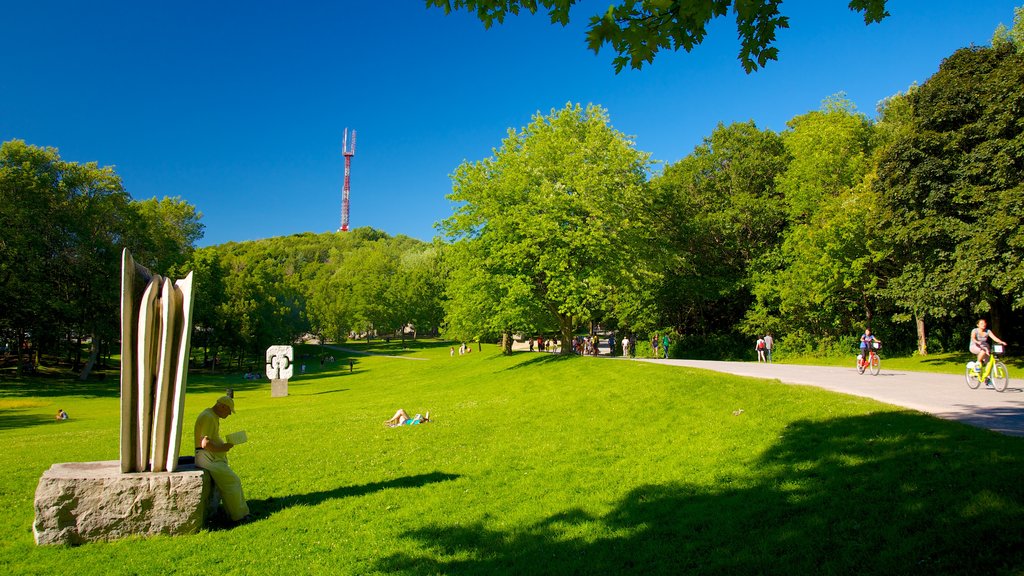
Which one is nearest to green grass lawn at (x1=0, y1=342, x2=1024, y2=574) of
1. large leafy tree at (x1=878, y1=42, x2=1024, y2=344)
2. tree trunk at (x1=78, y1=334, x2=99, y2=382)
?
large leafy tree at (x1=878, y1=42, x2=1024, y2=344)

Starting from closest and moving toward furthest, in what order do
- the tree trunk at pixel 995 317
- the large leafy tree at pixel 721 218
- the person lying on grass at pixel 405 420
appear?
the person lying on grass at pixel 405 420, the tree trunk at pixel 995 317, the large leafy tree at pixel 721 218

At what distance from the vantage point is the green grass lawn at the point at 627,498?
241 inches

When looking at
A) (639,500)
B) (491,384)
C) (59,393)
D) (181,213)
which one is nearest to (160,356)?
(639,500)

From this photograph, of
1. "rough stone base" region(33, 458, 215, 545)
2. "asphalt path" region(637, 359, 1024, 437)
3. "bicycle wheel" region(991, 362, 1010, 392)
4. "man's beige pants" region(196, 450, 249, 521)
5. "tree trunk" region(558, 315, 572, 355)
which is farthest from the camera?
"tree trunk" region(558, 315, 572, 355)

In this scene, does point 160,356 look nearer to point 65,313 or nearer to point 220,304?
point 65,313

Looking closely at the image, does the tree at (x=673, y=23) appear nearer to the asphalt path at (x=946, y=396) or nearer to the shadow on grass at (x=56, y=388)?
the asphalt path at (x=946, y=396)

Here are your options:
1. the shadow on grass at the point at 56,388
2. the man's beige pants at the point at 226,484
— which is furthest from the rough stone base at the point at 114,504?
the shadow on grass at the point at 56,388

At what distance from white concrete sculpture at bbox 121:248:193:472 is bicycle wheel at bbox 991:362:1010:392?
1742cm

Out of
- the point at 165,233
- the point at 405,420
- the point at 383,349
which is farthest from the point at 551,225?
the point at 383,349

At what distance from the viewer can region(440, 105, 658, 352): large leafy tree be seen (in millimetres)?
28781

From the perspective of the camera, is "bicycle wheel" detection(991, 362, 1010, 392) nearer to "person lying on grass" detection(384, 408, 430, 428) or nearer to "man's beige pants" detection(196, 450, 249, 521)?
"person lying on grass" detection(384, 408, 430, 428)

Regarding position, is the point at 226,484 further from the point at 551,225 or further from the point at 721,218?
the point at 721,218

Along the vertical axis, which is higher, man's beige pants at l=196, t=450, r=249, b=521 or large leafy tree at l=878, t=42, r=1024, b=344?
large leafy tree at l=878, t=42, r=1024, b=344

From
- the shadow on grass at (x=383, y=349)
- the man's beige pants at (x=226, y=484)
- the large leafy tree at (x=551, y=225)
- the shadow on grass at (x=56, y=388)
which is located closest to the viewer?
the man's beige pants at (x=226, y=484)
